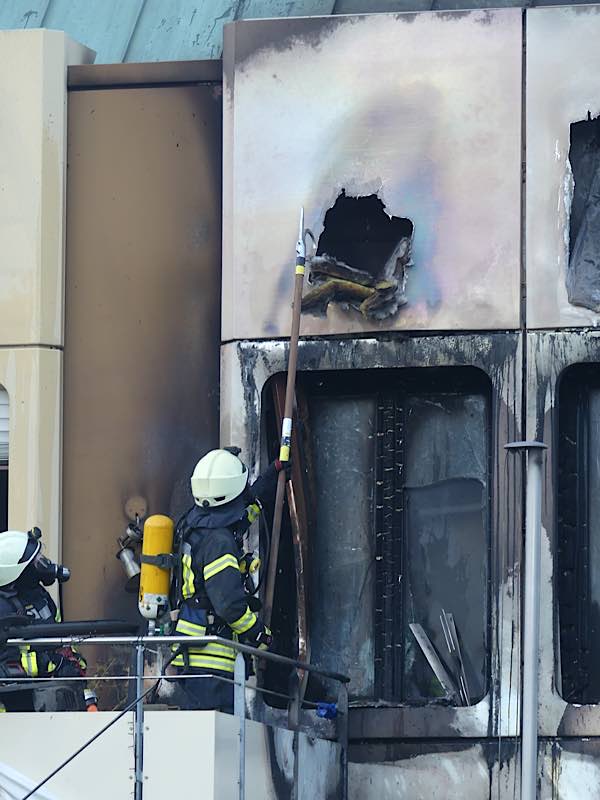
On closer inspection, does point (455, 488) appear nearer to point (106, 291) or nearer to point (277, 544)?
point (277, 544)

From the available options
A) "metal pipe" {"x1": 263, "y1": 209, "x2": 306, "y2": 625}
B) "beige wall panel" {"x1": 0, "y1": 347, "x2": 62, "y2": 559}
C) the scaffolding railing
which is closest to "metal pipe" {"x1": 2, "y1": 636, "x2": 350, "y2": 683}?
the scaffolding railing

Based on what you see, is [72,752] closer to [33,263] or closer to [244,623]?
[244,623]

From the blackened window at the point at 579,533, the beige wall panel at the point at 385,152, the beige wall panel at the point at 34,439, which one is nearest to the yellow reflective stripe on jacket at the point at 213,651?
the beige wall panel at the point at 34,439

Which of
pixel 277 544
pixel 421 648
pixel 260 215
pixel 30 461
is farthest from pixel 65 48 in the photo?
pixel 421 648

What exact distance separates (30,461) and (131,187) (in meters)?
2.20

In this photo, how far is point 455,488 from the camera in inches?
546

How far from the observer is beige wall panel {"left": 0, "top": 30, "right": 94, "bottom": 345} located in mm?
14266

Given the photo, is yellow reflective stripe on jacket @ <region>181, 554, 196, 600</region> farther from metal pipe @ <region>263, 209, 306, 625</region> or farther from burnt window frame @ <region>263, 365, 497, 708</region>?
burnt window frame @ <region>263, 365, 497, 708</region>

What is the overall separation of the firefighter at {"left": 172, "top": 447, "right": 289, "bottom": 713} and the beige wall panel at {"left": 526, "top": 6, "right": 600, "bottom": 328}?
261cm

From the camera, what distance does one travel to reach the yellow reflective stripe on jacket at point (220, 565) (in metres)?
11.9

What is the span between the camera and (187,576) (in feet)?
39.8

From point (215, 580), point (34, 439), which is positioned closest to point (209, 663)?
point (215, 580)

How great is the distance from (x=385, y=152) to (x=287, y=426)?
7.20 ft

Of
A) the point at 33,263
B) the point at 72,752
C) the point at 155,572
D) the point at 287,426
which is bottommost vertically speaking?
the point at 72,752
